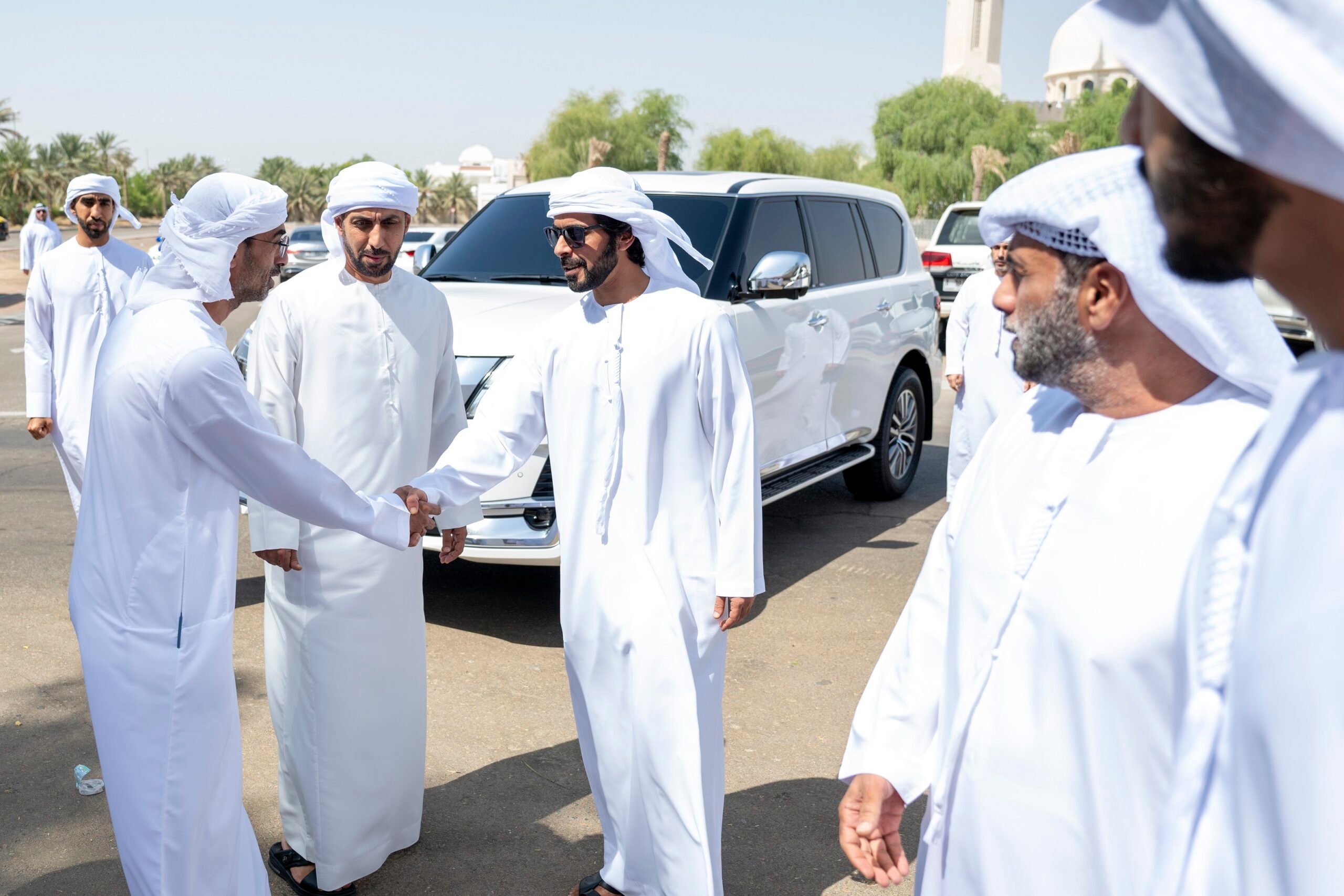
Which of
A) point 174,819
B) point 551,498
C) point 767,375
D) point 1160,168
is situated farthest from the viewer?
point 767,375

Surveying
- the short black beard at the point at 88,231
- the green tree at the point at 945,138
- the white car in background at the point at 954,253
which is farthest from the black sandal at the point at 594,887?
the green tree at the point at 945,138

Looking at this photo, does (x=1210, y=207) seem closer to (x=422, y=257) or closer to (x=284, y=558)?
(x=284, y=558)

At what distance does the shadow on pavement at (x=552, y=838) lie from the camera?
368 centimetres

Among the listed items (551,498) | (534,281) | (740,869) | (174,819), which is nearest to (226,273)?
(174,819)

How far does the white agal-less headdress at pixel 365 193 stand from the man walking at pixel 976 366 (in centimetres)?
346

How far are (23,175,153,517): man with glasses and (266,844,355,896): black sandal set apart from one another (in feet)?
11.1

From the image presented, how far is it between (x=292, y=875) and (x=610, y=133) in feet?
205

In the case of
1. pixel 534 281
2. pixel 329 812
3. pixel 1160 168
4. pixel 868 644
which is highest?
pixel 1160 168

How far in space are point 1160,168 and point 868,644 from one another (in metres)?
4.93

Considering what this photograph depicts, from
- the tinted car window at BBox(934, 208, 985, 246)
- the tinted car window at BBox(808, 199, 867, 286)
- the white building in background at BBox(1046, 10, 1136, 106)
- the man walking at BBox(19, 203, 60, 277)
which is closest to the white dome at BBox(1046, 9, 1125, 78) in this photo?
the white building in background at BBox(1046, 10, 1136, 106)

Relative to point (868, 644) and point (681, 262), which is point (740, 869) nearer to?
point (868, 644)

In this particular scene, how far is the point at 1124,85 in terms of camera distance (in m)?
73.1

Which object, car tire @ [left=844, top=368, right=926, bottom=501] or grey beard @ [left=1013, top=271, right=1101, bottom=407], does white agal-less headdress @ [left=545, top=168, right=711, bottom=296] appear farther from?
car tire @ [left=844, top=368, right=926, bottom=501]

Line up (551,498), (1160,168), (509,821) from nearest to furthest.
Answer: (1160,168) < (509,821) < (551,498)
